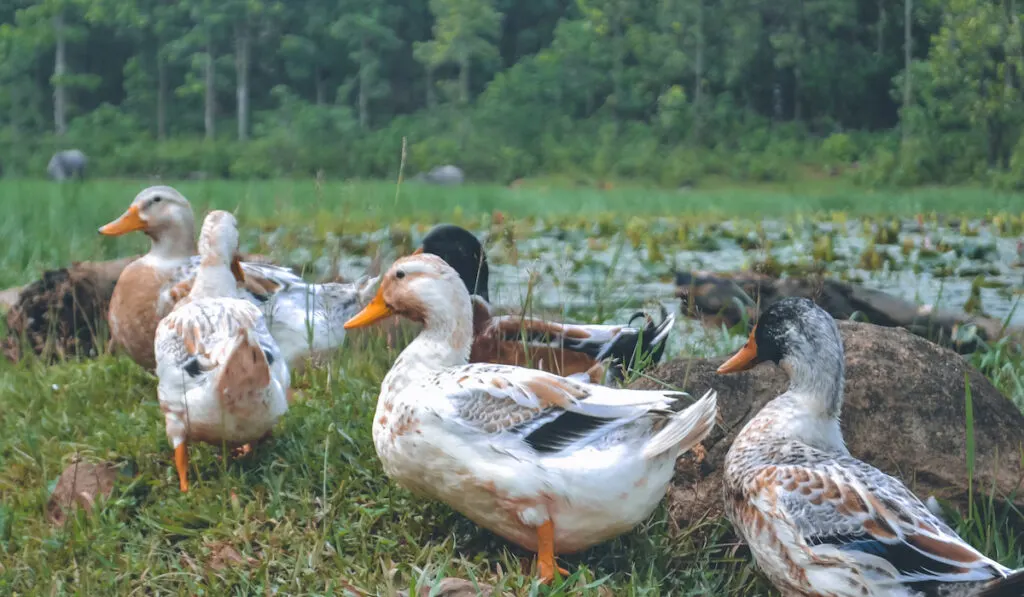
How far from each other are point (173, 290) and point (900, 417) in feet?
8.60

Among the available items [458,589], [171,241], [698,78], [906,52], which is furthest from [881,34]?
[458,589]

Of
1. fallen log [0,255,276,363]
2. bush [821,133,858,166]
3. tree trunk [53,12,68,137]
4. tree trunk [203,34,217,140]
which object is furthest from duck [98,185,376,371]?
tree trunk [53,12,68,137]

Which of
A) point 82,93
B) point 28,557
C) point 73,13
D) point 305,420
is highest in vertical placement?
point 73,13

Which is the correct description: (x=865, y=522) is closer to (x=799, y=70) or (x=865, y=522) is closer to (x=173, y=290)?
(x=173, y=290)

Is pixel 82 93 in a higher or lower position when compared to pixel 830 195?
higher

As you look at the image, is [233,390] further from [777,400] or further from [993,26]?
[993,26]

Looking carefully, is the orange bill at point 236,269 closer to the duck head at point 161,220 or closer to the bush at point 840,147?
the duck head at point 161,220

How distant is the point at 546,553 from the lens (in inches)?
101

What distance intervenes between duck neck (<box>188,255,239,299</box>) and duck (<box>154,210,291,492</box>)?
0.26 meters

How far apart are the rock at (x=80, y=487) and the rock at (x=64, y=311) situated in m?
1.70

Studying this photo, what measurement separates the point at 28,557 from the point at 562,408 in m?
1.64

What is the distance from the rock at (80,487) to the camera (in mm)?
3275

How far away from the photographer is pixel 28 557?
3080mm

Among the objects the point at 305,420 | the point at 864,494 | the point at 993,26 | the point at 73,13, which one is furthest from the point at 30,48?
the point at 864,494
